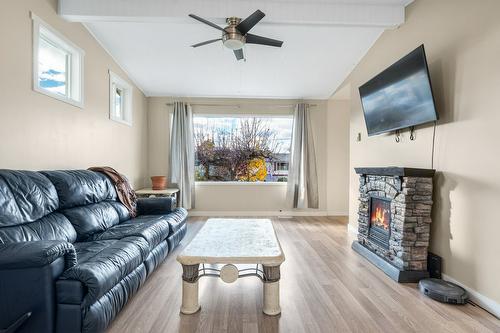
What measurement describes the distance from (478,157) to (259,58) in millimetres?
3050

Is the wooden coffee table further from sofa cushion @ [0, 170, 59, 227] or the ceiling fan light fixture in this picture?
the ceiling fan light fixture

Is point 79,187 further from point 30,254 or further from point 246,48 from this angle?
point 246,48

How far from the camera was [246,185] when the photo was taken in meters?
5.55

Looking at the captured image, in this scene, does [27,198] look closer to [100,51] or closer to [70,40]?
[70,40]

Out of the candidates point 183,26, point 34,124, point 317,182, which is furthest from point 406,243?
point 34,124

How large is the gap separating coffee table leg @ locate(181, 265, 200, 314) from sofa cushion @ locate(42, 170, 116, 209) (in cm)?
142

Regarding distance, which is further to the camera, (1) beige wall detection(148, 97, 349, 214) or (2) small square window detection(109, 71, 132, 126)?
(1) beige wall detection(148, 97, 349, 214)

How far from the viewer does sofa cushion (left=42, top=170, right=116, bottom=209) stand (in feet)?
8.07

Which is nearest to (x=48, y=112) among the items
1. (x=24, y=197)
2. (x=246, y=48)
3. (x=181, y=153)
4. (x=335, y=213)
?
(x=24, y=197)

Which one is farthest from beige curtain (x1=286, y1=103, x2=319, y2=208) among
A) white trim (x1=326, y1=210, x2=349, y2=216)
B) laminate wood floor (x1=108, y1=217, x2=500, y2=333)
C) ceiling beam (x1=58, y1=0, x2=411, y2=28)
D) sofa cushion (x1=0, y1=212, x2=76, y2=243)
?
sofa cushion (x1=0, y1=212, x2=76, y2=243)

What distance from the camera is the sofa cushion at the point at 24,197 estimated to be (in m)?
1.87

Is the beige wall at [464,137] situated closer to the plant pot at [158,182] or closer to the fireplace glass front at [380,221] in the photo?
the fireplace glass front at [380,221]

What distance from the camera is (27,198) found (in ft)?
6.72

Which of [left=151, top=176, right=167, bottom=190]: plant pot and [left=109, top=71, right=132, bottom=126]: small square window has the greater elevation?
[left=109, top=71, right=132, bottom=126]: small square window
